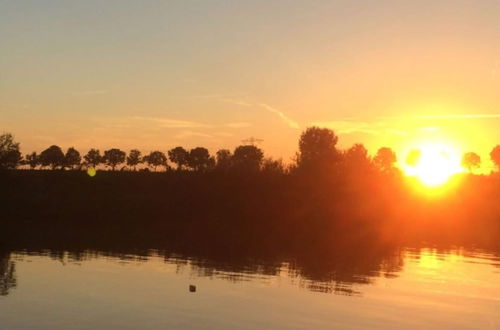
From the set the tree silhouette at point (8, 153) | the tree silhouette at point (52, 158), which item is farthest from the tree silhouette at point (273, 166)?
the tree silhouette at point (52, 158)

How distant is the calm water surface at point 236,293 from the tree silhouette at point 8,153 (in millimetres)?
55250

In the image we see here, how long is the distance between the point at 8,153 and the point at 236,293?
257ft

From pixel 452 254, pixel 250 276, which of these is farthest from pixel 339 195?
pixel 250 276

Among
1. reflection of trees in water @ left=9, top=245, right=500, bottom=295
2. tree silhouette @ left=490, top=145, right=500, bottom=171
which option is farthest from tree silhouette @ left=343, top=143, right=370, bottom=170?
tree silhouette @ left=490, top=145, right=500, bottom=171

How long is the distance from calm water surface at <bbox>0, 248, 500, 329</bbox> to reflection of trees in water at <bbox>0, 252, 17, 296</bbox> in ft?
0.24

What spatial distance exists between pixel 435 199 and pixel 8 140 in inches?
2745

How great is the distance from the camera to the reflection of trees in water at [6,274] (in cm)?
3388

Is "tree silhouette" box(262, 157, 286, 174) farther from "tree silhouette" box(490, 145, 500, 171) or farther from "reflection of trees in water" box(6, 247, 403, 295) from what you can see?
"tree silhouette" box(490, 145, 500, 171)

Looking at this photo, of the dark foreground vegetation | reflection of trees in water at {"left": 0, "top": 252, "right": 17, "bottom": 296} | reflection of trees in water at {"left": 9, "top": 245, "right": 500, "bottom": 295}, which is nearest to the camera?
reflection of trees in water at {"left": 0, "top": 252, "right": 17, "bottom": 296}

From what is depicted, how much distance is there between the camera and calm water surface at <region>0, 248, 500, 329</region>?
28.5 meters

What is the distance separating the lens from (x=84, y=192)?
112 meters

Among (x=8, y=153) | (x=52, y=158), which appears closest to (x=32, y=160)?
(x=52, y=158)

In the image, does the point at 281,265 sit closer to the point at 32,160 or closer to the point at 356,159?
the point at 356,159

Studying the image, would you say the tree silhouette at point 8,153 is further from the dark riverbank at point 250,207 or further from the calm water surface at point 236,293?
the calm water surface at point 236,293
